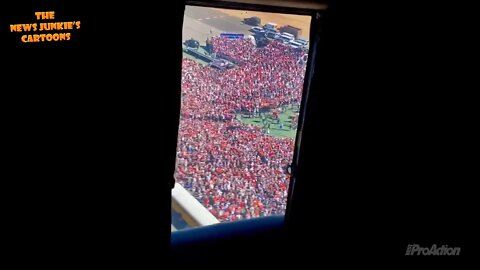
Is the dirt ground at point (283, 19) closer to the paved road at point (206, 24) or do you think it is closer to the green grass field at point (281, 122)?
the paved road at point (206, 24)

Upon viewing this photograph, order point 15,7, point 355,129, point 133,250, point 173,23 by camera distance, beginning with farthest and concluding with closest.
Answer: point 355,129, point 133,250, point 173,23, point 15,7

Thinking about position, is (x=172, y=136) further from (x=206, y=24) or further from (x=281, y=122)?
(x=281, y=122)

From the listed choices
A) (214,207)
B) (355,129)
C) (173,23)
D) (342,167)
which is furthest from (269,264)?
(173,23)

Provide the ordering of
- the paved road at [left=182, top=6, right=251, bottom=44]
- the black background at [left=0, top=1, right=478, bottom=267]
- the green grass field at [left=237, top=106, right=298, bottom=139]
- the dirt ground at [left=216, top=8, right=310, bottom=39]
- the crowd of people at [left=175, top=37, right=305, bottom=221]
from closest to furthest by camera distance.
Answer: the black background at [left=0, top=1, right=478, bottom=267]
the paved road at [left=182, top=6, right=251, bottom=44]
the dirt ground at [left=216, top=8, right=310, bottom=39]
the crowd of people at [left=175, top=37, right=305, bottom=221]
the green grass field at [left=237, top=106, right=298, bottom=139]

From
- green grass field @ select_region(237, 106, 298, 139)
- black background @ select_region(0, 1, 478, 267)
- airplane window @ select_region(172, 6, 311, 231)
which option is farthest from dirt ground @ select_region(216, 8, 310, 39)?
green grass field @ select_region(237, 106, 298, 139)

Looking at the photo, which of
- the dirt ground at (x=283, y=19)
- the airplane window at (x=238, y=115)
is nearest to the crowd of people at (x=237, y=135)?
the airplane window at (x=238, y=115)

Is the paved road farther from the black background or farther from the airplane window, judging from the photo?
the black background

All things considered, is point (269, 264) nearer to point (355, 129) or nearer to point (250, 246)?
point (250, 246)
